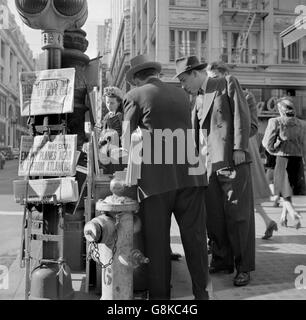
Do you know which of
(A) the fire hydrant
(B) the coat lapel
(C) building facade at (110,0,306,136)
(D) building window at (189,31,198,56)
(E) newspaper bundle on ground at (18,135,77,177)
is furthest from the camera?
(D) building window at (189,31,198,56)

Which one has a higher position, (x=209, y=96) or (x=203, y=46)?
(x=203, y=46)

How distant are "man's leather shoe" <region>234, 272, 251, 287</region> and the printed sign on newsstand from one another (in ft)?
7.28

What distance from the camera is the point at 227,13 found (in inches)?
945

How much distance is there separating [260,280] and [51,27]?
3051 millimetres

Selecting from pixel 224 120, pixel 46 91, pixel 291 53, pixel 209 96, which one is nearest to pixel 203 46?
pixel 291 53

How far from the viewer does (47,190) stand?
3.44m

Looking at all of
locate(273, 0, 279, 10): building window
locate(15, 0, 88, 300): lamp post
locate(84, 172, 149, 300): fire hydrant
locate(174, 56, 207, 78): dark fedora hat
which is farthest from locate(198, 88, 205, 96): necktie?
locate(273, 0, 279, 10): building window

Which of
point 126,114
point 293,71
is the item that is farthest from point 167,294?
point 293,71

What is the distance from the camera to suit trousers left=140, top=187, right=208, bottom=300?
11.2ft

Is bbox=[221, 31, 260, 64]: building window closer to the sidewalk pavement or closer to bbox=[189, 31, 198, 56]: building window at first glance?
bbox=[189, 31, 198, 56]: building window

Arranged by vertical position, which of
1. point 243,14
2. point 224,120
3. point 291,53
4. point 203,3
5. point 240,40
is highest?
point 203,3

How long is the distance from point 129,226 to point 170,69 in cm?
2064

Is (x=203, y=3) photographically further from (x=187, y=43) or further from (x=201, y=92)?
(x=201, y=92)
